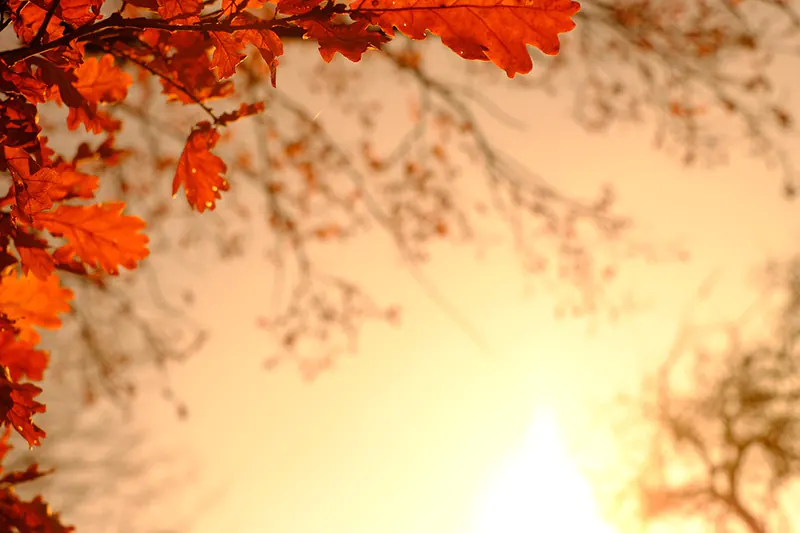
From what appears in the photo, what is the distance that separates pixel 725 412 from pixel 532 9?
19.1 m

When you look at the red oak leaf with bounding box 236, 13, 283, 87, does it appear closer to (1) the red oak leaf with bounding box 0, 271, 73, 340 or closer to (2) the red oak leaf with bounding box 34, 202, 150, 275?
(2) the red oak leaf with bounding box 34, 202, 150, 275

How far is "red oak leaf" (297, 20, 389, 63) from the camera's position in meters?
0.89

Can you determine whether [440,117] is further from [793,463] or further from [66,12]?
[793,463]

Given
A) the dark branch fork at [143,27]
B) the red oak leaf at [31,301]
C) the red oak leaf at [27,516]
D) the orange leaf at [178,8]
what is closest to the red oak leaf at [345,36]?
the dark branch fork at [143,27]

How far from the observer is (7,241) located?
1116 mm

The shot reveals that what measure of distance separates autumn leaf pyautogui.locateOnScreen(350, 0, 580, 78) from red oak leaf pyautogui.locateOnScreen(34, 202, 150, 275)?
69 cm

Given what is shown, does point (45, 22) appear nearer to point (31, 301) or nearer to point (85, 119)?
point (85, 119)

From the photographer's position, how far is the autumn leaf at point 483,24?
0.90 metres

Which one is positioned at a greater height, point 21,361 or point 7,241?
point 7,241

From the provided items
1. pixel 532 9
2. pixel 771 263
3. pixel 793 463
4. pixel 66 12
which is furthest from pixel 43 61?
pixel 793 463

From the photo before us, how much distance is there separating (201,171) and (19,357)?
1.75ft

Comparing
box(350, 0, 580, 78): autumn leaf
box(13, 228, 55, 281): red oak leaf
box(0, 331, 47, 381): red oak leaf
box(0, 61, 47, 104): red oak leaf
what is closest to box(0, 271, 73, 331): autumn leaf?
box(0, 331, 47, 381): red oak leaf

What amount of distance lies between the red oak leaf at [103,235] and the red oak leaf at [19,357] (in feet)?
0.68

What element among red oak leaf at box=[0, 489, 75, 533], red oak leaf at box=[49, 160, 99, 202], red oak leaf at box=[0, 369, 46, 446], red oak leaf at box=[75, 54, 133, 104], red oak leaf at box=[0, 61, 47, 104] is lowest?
red oak leaf at box=[0, 489, 75, 533]
